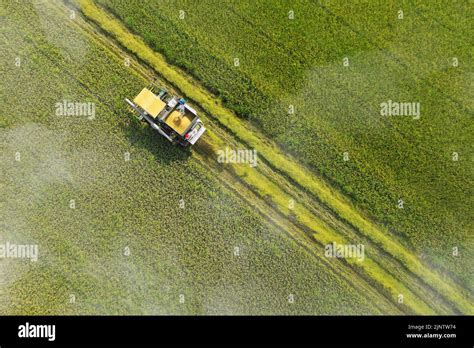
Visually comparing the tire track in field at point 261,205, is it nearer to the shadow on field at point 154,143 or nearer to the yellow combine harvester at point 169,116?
the shadow on field at point 154,143

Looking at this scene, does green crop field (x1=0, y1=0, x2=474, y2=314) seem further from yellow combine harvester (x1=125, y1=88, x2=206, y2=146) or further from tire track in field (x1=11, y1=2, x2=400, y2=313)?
yellow combine harvester (x1=125, y1=88, x2=206, y2=146)

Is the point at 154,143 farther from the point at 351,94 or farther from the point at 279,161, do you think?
the point at 351,94

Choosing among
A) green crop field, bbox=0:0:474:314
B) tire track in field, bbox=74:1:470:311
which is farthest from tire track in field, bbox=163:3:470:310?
tire track in field, bbox=74:1:470:311

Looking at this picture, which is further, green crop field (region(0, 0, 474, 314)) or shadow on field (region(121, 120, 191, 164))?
shadow on field (region(121, 120, 191, 164))

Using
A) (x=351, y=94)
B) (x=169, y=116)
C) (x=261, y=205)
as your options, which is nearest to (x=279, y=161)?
(x=261, y=205)

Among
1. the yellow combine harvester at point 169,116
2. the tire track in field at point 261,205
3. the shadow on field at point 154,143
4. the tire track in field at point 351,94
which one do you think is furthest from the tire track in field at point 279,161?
the shadow on field at point 154,143

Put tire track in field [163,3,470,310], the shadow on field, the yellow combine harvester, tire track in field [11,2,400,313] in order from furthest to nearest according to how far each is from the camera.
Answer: the shadow on field
tire track in field [11,2,400,313]
tire track in field [163,3,470,310]
the yellow combine harvester
